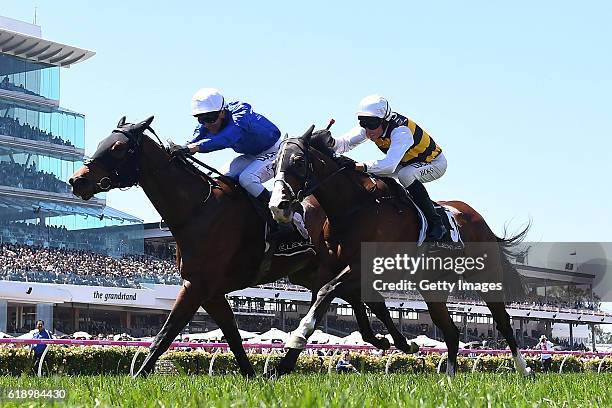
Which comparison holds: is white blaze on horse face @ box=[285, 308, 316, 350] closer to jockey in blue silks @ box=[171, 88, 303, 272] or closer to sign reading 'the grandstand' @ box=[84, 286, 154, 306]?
jockey in blue silks @ box=[171, 88, 303, 272]

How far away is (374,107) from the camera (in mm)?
7875

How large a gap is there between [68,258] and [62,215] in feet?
42.6

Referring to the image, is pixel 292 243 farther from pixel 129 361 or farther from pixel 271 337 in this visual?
pixel 271 337

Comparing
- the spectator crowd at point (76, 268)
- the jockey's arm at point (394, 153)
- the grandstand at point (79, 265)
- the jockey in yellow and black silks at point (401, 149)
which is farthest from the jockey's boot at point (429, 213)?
the spectator crowd at point (76, 268)

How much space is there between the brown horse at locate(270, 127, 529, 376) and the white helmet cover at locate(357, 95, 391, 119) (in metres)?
0.50

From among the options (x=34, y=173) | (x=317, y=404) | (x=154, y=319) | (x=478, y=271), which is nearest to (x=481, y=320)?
(x=154, y=319)

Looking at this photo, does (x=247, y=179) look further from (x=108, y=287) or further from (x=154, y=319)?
(x=154, y=319)

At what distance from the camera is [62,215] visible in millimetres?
59562

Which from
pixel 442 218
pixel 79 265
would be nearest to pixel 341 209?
pixel 442 218

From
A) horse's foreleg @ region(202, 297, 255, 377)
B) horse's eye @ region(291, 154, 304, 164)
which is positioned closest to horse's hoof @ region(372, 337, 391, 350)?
horse's foreleg @ region(202, 297, 255, 377)

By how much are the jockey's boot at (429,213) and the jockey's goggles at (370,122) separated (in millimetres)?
671

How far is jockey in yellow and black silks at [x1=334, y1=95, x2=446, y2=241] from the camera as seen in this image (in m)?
7.75

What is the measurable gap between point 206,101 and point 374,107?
4.80 feet

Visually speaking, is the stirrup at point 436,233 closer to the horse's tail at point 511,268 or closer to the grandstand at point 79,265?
the horse's tail at point 511,268
